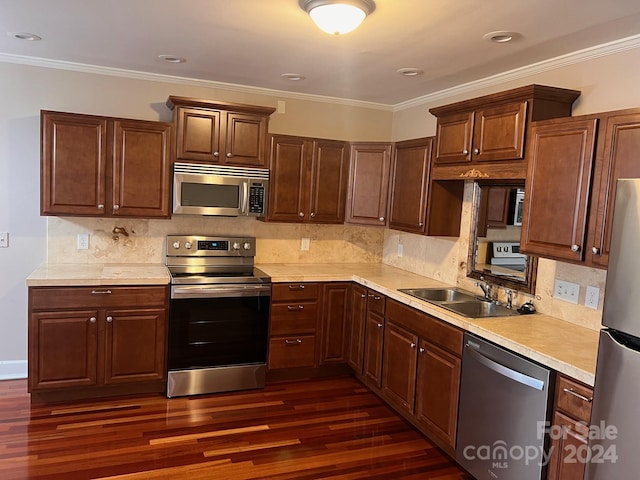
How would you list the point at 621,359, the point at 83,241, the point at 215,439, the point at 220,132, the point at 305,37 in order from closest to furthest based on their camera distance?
the point at 621,359
the point at 305,37
the point at 215,439
the point at 220,132
the point at 83,241

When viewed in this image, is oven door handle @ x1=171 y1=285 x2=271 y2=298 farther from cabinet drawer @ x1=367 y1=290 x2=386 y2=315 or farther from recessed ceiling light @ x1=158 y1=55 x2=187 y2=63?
recessed ceiling light @ x1=158 y1=55 x2=187 y2=63

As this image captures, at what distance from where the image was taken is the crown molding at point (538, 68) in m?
2.64

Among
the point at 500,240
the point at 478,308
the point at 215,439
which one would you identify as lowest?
the point at 215,439

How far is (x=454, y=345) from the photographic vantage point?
2.85m

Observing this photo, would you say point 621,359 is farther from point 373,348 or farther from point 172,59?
point 172,59

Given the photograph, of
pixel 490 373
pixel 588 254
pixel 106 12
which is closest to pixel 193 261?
pixel 106 12

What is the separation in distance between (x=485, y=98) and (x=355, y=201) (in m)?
1.59

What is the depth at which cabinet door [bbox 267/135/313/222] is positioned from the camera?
4094mm

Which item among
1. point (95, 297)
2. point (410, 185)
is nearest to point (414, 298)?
point (410, 185)

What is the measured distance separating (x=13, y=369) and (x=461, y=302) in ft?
11.6

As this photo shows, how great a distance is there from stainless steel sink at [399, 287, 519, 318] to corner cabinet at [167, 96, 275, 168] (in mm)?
1640

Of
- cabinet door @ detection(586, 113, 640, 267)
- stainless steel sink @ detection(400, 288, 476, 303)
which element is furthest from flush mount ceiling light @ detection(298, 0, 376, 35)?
stainless steel sink @ detection(400, 288, 476, 303)

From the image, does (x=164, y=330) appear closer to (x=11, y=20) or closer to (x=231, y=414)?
(x=231, y=414)

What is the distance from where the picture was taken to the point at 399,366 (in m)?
3.43
